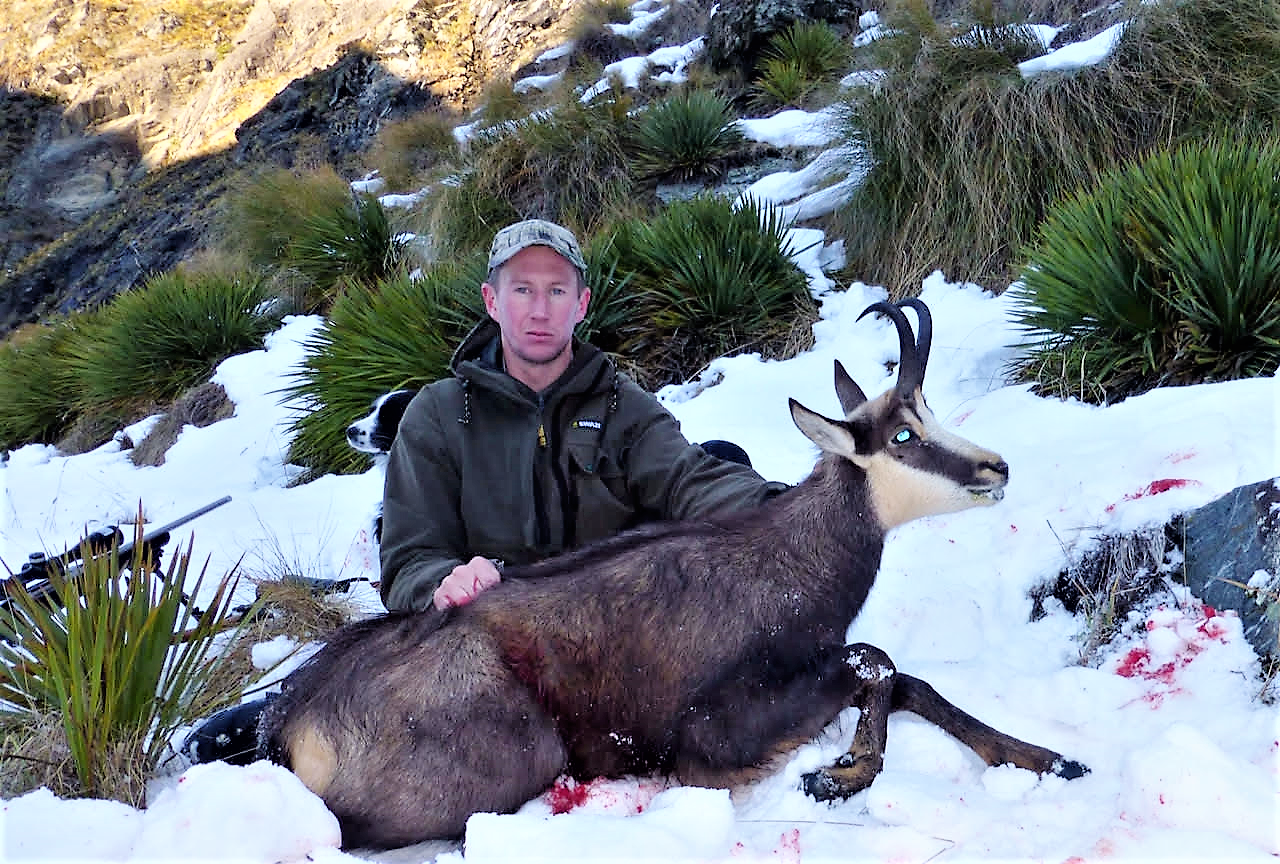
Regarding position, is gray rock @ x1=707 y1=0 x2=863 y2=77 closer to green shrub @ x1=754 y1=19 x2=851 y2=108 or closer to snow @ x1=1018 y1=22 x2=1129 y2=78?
green shrub @ x1=754 y1=19 x2=851 y2=108

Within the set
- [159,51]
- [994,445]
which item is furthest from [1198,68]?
[159,51]

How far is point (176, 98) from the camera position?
33.1 meters

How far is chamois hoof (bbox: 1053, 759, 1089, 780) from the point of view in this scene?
261 centimetres

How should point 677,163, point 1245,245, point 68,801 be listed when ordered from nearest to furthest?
point 68,801, point 1245,245, point 677,163

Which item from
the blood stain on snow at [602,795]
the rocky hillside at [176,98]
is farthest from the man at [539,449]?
the rocky hillside at [176,98]

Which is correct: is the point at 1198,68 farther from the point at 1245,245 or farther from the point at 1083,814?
the point at 1083,814

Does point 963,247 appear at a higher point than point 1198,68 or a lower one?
lower

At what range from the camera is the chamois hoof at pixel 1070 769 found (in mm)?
2607

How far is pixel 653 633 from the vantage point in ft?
9.70

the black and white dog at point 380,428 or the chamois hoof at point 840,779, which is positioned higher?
the chamois hoof at point 840,779

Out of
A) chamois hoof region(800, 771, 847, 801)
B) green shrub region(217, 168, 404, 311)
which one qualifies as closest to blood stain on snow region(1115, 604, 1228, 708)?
chamois hoof region(800, 771, 847, 801)

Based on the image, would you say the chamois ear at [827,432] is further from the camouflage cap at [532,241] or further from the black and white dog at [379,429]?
the black and white dog at [379,429]

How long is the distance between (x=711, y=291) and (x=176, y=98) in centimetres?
3234

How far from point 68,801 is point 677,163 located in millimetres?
9131
